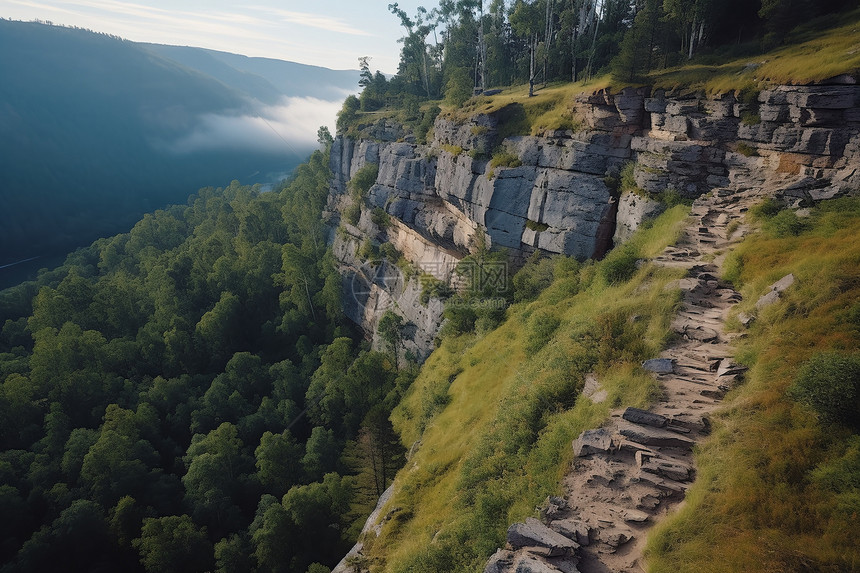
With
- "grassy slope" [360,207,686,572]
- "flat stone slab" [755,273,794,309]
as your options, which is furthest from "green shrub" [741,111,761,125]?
"flat stone slab" [755,273,794,309]

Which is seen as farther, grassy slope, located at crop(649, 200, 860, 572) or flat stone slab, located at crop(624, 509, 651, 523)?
flat stone slab, located at crop(624, 509, 651, 523)

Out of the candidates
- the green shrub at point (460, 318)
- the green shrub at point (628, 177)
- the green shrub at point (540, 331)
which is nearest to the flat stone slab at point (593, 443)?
the green shrub at point (540, 331)

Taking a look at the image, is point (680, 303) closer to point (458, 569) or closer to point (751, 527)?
point (751, 527)

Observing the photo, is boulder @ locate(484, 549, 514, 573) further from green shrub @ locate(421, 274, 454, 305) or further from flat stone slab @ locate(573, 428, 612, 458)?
green shrub @ locate(421, 274, 454, 305)

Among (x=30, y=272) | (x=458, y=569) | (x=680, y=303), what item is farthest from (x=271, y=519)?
(x=30, y=272)

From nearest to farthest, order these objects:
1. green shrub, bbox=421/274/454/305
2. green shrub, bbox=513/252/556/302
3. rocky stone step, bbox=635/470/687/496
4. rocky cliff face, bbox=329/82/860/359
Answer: rocky stone step, bbox=635/470/687/496 < rocky cliff face, bbox=329/82/860/359 < green shrub, bbox=513/252/556/302 < green shrub, bbox=421/274/454/305
